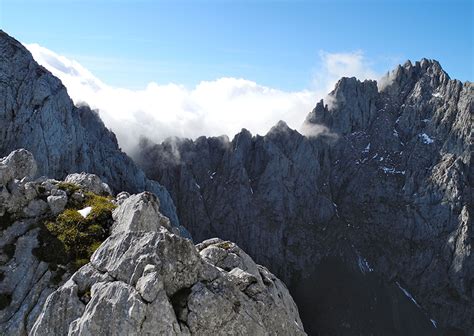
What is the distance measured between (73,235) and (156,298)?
58.0ft

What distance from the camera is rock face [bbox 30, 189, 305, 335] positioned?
19.1 meters

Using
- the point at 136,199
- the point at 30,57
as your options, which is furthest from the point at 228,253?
the point at 30,57

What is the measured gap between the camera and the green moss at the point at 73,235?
32781mm

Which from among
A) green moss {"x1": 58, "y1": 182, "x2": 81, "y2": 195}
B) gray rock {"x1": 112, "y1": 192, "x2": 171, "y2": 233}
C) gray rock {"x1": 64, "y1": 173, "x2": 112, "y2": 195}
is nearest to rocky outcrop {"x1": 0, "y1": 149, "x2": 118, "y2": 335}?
green moss {"x1": 58, "y1": 182, "x2": 81, "y2": 195}

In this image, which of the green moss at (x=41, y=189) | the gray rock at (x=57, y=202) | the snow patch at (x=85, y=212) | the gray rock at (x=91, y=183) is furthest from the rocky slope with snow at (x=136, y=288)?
the gray rock at (x=91, y=183)

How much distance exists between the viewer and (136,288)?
786 inches

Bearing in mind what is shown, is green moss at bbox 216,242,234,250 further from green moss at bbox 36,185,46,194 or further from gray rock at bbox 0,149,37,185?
gray rock at bbox 0,149,37,185

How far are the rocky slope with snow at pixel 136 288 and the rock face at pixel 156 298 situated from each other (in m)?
0.04

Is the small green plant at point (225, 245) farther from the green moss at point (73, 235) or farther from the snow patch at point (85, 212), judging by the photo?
the snow patch at point (85, 212)

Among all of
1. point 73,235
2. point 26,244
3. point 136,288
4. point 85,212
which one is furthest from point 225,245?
point 26,244

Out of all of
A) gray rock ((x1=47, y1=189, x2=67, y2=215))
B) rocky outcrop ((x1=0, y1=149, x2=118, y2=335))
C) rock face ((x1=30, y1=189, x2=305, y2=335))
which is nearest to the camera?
rock face ((x1=30, y1=189, x2=305, y2=335))

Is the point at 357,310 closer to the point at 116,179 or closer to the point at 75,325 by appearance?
the point at 116,179

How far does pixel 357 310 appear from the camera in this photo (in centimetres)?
19888

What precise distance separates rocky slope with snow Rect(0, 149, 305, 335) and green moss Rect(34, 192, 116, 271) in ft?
0.31
